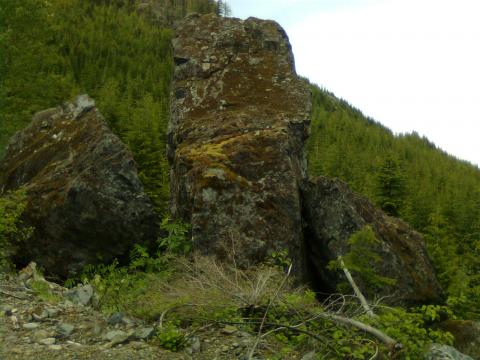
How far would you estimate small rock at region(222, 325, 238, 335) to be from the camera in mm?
5828

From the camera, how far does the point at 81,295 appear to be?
691cm

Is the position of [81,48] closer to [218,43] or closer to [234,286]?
[218,43]

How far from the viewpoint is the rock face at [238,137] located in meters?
9.16

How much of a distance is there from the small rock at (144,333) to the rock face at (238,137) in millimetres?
2780

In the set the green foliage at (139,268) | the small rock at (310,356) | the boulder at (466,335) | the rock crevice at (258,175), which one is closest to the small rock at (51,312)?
the green foliage at (139,268)

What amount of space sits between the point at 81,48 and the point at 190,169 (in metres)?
72.5

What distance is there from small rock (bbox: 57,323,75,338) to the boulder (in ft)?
19.3

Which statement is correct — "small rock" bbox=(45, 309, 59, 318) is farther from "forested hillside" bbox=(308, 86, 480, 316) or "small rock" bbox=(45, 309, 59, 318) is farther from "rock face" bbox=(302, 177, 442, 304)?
"rock face" bbox=(302, 177, 442, 304)

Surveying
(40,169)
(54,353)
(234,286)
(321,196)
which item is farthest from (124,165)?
(54,353)

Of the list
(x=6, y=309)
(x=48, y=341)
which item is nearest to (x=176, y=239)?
(x=6, y=309)

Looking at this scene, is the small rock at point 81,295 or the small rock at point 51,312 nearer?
the small rock at point 51,312

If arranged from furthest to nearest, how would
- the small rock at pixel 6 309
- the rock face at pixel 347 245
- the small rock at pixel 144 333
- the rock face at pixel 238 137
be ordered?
the rock face at pixel 347 245
the rock face at pixel 238 137
the small rock at pixel 6 309
the small rock at pixel 144 333

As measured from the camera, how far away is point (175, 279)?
765cm

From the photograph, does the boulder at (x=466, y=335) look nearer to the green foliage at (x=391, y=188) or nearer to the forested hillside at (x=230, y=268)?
the forested hillside at (x=230, y=268)
